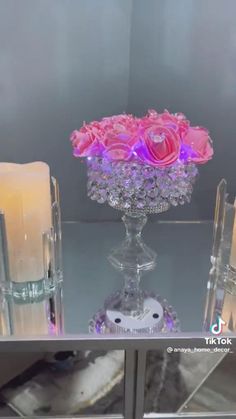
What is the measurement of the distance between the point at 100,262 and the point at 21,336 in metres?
0.31

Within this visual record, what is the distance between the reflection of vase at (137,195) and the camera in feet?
2.55

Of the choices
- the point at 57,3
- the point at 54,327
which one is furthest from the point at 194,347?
the point at 57,3

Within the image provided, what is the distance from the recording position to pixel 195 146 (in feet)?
2.62

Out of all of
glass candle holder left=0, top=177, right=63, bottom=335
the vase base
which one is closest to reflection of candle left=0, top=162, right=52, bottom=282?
glass candle holder left=0, top=177, right=63, bottom=335

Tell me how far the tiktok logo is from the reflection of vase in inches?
2.6

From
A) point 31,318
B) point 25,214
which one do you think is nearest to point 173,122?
point 25,214

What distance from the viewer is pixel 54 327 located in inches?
30.9

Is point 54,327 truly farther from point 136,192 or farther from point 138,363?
point 136,192

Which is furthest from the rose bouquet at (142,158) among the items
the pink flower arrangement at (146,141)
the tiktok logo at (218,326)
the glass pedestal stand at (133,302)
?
the tiktok logo at (218,326)

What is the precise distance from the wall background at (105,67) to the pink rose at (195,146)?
31 centimetres

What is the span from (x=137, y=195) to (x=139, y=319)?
22 cm

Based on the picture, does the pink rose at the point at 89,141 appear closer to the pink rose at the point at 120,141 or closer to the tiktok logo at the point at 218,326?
the pink rose at the point at 120,141

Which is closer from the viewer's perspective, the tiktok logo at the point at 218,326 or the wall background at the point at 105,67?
the tiktok logo at the point at 218,326

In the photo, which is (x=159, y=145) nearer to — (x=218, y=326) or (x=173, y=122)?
(x=173, y=122)
